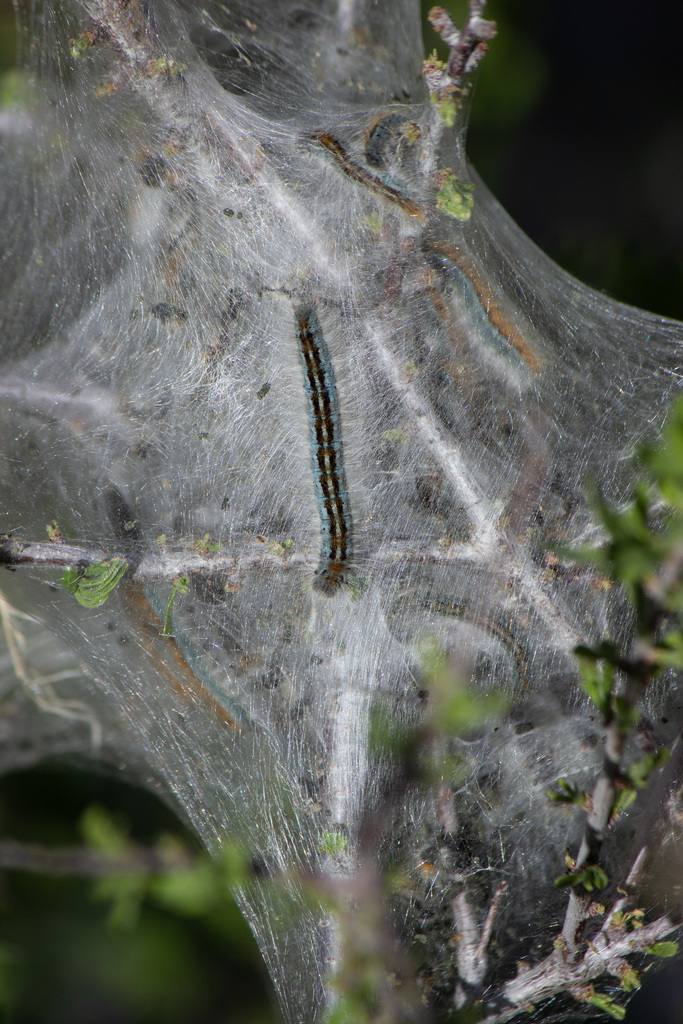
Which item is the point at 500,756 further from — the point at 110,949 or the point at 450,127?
the point at 110,949

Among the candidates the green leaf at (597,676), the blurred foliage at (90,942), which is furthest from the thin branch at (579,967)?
the blurred foliage at (90,942)

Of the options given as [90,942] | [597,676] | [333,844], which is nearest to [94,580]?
[333,844]

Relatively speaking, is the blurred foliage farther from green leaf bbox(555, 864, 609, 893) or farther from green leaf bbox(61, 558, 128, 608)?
green leaf bbox(555, 864, 609, 893)

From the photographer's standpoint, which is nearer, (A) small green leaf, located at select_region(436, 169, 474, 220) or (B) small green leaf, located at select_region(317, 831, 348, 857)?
(B) small green leaf, located at select_region(317, 831, 348, 857)

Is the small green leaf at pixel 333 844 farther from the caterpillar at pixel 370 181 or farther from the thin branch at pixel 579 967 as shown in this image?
the caterpillar at pixel 370 181

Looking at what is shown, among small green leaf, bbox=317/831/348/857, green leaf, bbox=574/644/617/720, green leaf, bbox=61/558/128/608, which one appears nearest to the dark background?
small green leaf, bbox=317/831/348/857

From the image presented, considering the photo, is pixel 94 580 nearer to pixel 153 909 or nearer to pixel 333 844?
pixel 333 844
